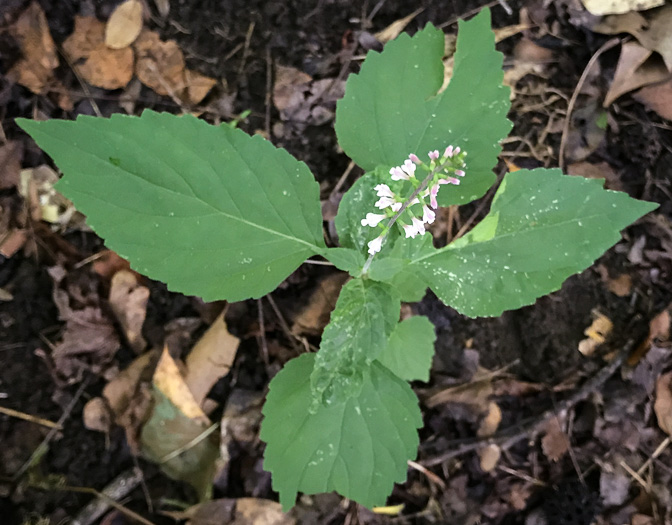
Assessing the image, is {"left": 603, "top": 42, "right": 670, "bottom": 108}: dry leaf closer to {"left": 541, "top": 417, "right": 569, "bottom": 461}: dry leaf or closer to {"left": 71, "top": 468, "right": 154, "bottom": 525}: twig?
{"left": 541, "top": 417, "right": 569, "bottom": 461}: dry leaf

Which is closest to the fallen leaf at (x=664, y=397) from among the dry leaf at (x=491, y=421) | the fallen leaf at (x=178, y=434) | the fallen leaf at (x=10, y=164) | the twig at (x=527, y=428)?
the twig at (x=527, y=428)

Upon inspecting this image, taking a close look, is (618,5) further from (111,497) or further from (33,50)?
(111,497)

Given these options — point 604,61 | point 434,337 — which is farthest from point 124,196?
point 604,61

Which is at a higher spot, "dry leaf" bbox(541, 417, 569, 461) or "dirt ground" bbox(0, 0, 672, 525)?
"dirt ground" bbox(0, 0, 672, 525)

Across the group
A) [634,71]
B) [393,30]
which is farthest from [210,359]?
[634,71]

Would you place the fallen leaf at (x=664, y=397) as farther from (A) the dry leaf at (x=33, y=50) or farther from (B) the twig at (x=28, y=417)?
(A) the dry leaf at (x=33, y=50)

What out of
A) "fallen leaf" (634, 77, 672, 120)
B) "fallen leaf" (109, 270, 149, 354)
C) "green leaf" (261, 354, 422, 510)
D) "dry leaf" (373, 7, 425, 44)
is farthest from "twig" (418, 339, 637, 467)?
"dry leaf" (373, 7, 425, 44)

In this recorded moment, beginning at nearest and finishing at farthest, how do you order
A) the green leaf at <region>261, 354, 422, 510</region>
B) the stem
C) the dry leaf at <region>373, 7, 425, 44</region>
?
the stem, the green leaf at <region>261, 354, 422, 510</region>, the dry leaf at <region>373, 7, 425, 44</region>
